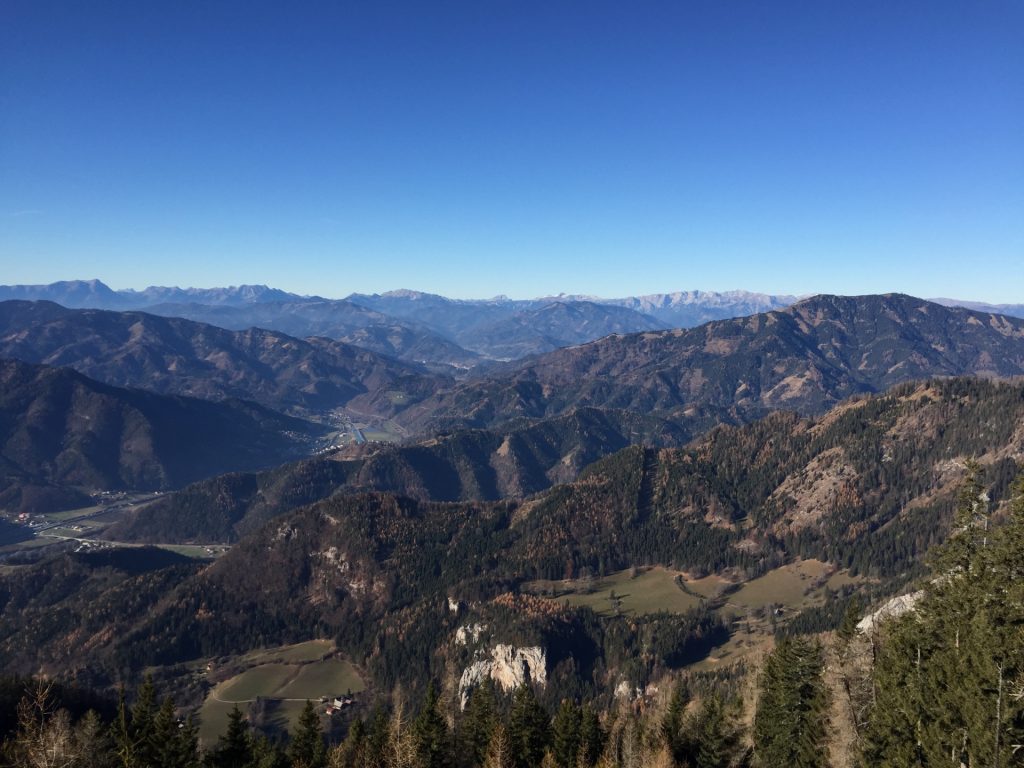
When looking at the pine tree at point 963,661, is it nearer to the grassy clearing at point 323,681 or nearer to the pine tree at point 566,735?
the pine tree at point 566,735

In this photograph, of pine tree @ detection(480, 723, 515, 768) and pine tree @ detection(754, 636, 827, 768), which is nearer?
pine tree @ detection(754, 636, 827, 768)

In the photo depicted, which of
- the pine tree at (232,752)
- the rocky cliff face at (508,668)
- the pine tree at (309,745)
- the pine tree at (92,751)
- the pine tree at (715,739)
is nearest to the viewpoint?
the pine tree at (92,751)

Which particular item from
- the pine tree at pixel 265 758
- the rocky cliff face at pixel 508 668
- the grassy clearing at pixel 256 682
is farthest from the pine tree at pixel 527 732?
the grassy clearing at pixel 256 682

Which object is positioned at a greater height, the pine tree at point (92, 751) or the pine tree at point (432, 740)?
the pine tree at point (92, 751)

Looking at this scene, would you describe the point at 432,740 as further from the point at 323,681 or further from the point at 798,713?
the point at 323,681

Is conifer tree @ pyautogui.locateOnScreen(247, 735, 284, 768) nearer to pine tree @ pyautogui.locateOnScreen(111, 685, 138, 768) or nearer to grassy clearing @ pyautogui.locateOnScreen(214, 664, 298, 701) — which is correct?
pine tree @ pyautogui.locateOnScreen(111, 685, 138, 768)

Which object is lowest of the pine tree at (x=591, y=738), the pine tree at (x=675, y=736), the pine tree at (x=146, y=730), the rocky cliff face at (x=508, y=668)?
the rocky cliff face at (x=508, y=668)

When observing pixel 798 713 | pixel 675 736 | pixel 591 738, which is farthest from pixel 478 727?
pixel 798 713

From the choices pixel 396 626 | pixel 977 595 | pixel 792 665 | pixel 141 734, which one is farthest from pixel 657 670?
pixel 977 595

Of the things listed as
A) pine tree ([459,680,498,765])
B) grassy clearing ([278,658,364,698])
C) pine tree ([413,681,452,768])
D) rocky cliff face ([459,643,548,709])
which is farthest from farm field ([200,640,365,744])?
pine tree ([413,681,452,768])

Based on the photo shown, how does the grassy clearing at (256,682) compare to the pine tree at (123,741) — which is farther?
the grassy clearing at (256,682)

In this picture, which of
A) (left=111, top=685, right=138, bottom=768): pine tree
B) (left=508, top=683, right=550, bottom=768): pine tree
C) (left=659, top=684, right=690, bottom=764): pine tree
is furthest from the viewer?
(left=508, top=683, right=550, bottom=768): pine tree
